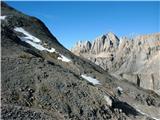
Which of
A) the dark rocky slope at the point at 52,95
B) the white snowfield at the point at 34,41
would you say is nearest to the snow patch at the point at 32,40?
the white snowfield at the point at 34,41

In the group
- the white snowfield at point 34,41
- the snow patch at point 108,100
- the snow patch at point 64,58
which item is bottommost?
the snow patch at point 108,100

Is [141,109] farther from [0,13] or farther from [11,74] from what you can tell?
[0,13]

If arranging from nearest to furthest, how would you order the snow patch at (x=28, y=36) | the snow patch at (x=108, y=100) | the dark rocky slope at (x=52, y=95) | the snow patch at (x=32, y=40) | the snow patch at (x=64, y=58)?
the dark rocky slope at (x=52, y=95) < the snow patch at (x=108, y=100) < the snow patch at (x=64, y=58) < the snow patch at (x=32, y=40) < the snow patch at (x=28, y=36)

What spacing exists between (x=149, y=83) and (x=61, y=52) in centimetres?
10151

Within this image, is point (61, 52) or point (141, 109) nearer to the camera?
point (141, 109)

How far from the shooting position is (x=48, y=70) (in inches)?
1415

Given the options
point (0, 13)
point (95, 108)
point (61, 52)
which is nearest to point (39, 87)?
point (95, 108)

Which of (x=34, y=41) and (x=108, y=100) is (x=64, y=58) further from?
(x=108, y=100)

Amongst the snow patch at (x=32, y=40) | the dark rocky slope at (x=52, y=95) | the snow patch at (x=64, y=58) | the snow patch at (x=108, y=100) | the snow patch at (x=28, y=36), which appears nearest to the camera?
the dark rocky slope at (x=52, y=95)

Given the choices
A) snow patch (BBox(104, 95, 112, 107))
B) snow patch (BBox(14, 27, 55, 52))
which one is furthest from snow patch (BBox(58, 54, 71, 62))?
snow patch (BBox(104, 95, 112, 107))

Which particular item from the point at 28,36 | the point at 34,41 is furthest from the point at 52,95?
the point at 28,36

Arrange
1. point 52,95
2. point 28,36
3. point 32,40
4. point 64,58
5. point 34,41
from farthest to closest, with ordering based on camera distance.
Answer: point 28,36 → point 34,41 → point 32,40 → point 64,58 → point 52,95

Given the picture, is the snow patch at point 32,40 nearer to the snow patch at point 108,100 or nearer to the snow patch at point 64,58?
the snow patch at point 64,58

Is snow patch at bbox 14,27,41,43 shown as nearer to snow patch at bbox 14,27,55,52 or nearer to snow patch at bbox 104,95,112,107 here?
snow patch at bbox 14,27,55,52
